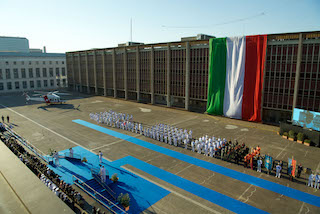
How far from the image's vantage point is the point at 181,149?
89.4 ft

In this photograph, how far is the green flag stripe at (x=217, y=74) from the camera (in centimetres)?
4222

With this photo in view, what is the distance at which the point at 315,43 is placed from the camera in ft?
106

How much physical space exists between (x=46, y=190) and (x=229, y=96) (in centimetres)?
3828

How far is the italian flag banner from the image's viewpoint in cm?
3822

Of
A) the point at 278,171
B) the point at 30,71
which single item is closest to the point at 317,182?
the point at 278,171

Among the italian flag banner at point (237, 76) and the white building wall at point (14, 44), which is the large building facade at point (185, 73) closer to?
the italian flag banner at point (237, 76)

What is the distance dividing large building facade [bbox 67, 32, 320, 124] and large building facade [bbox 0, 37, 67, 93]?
16337 mm

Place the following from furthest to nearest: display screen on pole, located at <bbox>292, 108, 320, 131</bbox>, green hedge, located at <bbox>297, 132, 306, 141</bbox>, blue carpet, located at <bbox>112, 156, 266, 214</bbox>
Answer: green hedge, located at <bbox>297, 132, 306, 141</bbox>, display screen on pole, located at <bbox>292, 108, 320, 131</bbox>, blue carpet, located at <bbox>112, 156, 266, 214</bbox>

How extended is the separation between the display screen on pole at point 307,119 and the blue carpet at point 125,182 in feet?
77.2

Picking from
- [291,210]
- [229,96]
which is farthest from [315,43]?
[291,210]

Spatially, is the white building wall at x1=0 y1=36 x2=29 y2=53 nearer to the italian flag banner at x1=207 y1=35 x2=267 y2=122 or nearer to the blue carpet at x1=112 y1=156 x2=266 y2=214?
the italian flag banner at x1=207 y1=35 x2=267 y2=122

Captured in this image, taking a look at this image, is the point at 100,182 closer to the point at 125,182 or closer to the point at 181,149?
the point at 125,182

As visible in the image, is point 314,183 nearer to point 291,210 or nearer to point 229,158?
point 291,210

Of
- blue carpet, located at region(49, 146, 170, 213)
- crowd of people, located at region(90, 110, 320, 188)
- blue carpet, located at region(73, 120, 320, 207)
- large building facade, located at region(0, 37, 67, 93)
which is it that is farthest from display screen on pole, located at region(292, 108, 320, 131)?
large building facade, located at region(0, 37, 67, 93)
